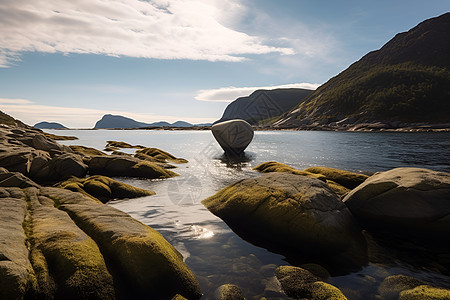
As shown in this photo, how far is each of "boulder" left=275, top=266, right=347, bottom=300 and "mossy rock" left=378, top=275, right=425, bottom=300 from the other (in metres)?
1.40

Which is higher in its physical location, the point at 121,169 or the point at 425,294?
the point at 121,169

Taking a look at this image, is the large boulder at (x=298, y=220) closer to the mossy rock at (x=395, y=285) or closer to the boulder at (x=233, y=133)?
the mossy rock at (x=395, y=285)

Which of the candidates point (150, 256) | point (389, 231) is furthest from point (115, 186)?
point (389, 231)

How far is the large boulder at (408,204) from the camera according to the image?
366 inches

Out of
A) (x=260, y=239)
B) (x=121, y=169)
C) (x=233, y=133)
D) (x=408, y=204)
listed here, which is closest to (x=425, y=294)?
(x=408, y=204)

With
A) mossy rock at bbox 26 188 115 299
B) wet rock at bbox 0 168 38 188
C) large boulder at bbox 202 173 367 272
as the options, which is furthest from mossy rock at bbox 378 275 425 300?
wet rock at bbox 0 168 38 188

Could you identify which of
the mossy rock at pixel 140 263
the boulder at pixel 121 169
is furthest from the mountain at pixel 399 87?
the mossy rock at pixel 140 263

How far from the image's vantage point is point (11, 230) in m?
6.36

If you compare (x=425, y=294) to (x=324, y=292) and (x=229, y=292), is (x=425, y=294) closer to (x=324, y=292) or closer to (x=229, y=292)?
(x=324, y=292)

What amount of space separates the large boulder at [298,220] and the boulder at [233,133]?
93.9 ft

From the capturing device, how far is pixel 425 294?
6.20 m

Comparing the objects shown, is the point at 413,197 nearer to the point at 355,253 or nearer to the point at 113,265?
the point at 355,253

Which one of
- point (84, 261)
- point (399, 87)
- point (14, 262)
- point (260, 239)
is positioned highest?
point (399, 87)

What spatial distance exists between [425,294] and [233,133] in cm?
3533
